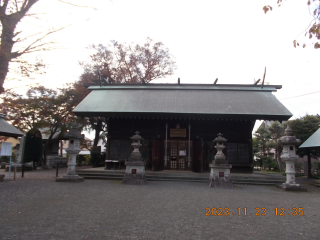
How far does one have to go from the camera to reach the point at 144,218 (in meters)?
5.11

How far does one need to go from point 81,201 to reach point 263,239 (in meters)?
4.94

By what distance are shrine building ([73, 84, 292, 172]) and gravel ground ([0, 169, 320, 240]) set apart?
6.28m

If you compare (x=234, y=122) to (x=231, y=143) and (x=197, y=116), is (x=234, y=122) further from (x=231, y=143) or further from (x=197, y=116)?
(x=197, y=116)

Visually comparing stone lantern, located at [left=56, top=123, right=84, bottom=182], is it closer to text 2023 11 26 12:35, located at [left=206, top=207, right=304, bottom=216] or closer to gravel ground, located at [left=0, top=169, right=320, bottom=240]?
gravel ground, located at [left=0, top=169, right=320, bottom=240]

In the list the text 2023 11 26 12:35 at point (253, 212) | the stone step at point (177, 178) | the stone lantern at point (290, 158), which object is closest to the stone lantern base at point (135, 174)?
the stone step at point (177, 178)

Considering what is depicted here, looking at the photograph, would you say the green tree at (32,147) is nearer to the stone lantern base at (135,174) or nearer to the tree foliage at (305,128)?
the stone lantern base at (135,174)

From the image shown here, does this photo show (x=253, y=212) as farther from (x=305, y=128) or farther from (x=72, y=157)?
(x=305, y=128)

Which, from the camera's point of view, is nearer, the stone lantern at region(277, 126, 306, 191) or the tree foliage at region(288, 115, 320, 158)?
the stone lantern at region(277, 126, 306, 191)

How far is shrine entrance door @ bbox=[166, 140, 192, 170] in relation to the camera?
14.5 metres

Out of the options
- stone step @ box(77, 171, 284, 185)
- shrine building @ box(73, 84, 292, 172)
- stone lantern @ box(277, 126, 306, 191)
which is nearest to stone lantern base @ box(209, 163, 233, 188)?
stone step @ box(77, 171, 284, 185)

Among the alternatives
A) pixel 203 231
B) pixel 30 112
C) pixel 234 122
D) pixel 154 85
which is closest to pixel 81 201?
pixel 203 231

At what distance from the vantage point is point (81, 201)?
664 cm

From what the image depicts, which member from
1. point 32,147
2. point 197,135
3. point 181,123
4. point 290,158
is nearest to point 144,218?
point 290,158

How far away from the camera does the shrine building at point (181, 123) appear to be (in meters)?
13.2
